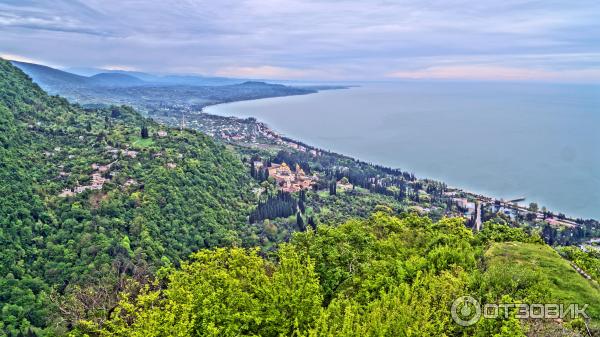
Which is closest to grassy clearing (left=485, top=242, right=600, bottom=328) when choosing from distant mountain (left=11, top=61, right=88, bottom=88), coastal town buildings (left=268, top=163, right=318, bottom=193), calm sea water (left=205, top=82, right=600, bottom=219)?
coastal town buildings (left=268, top=163, right=318, bottom=193)

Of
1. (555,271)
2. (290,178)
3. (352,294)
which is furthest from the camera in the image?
(290,178)

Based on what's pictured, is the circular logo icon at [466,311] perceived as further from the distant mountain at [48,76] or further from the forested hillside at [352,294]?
the distant mountain at [48,76]

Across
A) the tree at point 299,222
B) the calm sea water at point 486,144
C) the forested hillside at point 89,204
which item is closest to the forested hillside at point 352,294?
the forested hillside at point 89,204

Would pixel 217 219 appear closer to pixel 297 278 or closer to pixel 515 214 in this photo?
pixel 297 278

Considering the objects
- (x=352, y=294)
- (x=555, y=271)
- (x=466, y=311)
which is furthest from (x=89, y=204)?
(x=555, y=271)

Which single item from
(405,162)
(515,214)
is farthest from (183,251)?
(405,162)

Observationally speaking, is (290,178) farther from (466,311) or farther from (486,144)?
(486,144)
